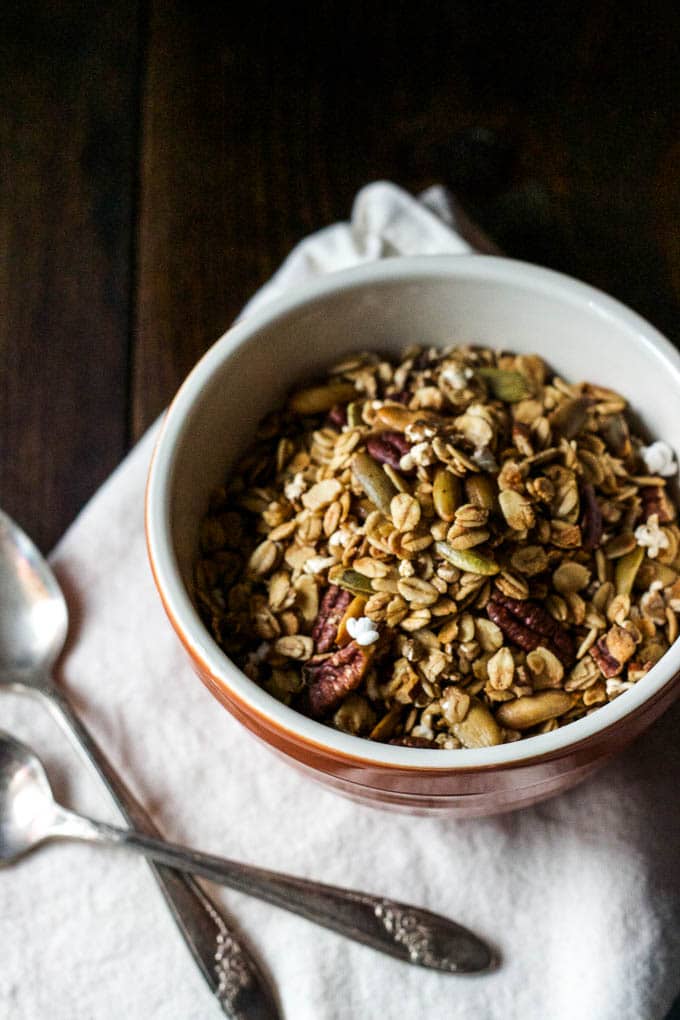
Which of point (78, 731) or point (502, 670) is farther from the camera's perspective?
point (78, 731)

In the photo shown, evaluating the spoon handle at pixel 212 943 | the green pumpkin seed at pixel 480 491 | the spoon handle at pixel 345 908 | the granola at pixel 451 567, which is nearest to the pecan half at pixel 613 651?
the granola at pixel 451 567

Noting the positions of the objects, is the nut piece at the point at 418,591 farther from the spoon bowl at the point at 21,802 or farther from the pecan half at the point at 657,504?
the spoon bowl at the point at 21,802

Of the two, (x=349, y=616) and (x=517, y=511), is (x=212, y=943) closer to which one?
(x=349, y=616)

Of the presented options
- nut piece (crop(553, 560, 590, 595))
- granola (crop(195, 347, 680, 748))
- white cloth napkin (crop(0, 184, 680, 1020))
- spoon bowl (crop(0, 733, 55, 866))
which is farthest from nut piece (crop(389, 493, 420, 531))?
spoon bowl (crop(0, 733, 55, 866))

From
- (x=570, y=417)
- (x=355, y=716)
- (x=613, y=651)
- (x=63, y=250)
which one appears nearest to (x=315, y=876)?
(x=355, y=716)

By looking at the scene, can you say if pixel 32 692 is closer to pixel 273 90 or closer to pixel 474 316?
pixel 474 316

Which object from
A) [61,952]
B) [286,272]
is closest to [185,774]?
[61,952]

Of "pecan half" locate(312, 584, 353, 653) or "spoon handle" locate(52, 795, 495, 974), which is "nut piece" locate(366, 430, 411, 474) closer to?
"pecan half" locate(312, 584, 353, 653)
